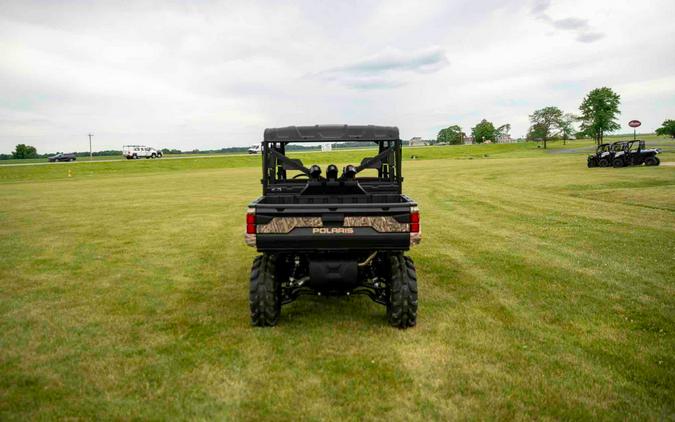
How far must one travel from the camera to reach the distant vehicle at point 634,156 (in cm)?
3189

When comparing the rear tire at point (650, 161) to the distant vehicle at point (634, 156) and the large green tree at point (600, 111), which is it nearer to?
the distant vehicle at point (634, 156)

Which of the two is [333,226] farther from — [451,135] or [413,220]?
[451,135]

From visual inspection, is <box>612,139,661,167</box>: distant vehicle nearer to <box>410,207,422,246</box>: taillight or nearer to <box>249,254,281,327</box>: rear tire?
<box>410,207,422,246</box>: taillight

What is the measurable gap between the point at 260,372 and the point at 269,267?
1.43 meters

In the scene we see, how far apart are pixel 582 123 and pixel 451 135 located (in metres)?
83.6

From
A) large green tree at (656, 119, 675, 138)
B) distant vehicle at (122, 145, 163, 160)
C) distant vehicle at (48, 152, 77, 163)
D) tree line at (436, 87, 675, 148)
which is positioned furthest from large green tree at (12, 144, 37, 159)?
large green tree at (656, 119, 675, 138)

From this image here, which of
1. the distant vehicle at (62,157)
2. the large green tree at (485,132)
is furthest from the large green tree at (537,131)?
the distant vehicle at (62,157)

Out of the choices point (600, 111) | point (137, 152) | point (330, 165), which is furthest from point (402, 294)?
point (600, 111)

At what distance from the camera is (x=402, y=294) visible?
5.46 metres

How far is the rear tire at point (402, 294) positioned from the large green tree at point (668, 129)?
327ft

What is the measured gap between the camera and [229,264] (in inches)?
360

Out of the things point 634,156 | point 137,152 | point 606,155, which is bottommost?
point 634,156

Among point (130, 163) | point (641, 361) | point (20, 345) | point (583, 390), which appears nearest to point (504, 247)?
point (641, 361)

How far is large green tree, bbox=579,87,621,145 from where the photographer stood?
77.1 meters
